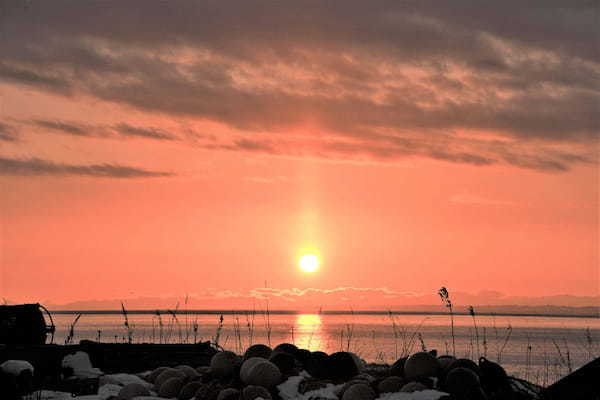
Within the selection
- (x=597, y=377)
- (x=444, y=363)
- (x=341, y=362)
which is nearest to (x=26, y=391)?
(x=341, y=362)

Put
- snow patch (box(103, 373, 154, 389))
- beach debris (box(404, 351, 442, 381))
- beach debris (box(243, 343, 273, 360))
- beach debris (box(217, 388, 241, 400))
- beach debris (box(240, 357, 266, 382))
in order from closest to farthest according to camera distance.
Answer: beach debris (box(217, 388, 241, 400)) < beach debris (box(404, 351, 442, 381)) < beach debris (box(240, 357, 266, 382)) < beach debris (box(243, 343, 273, 360)) < snow patch (box(103, 373, 154, 389))

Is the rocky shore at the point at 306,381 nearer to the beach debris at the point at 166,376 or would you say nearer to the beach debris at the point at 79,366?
the beach debris at the point at 166,376

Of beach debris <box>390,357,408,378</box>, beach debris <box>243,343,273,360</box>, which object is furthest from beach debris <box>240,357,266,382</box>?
beach debris <box>390,357,408,378</box>

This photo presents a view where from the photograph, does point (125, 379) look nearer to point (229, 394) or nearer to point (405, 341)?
point (229, 394)

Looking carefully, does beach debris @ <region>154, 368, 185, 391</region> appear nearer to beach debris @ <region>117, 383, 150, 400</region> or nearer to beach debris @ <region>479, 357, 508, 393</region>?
beach debris @ <region>117, 383, 150, 400</region>

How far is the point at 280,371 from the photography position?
1166cm

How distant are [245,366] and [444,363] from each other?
2.84m

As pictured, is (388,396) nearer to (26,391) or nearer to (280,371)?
(280,371)

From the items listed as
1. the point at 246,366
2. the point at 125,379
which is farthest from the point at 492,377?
the point at 125,379

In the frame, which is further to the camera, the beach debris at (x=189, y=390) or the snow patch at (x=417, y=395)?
the beach debris at (x=189, y=390)

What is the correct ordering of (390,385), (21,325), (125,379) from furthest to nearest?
(21,325)
(125,379)
(390,385)

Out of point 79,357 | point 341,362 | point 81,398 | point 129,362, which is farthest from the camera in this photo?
point 129,362

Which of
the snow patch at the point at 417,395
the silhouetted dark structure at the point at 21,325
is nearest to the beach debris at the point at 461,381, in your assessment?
the snow patch at the point at 417,395

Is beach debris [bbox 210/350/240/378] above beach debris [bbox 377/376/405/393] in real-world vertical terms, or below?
above
